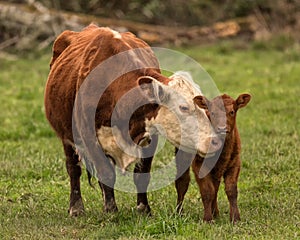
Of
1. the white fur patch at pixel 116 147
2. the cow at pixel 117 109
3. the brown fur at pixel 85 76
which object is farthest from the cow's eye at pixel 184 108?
the white fur patch at pixel 116 147

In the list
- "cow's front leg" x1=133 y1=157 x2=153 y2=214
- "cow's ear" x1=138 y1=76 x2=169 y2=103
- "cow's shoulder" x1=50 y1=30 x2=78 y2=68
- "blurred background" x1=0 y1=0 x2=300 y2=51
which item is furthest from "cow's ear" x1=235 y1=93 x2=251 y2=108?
"blurred background" x1=0 y1=0 x2=300 y2=51

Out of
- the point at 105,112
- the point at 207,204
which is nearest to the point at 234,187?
the point at 207,204

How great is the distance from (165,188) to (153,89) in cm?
212

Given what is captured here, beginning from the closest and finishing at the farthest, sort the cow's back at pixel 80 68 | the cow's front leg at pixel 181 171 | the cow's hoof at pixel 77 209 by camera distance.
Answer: the cow's front leg at pixel 181 171
the cow's back at pixel 80 68
the cow's hoof at pixel 77 209

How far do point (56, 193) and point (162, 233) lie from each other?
2.26 meters

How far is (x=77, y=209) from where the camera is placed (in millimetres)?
7621

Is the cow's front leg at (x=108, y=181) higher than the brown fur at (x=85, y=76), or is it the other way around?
the brown fur at (x=85, y=76)

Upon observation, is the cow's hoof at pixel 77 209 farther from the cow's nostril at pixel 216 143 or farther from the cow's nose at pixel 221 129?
the cow's nose at pixel 221 129

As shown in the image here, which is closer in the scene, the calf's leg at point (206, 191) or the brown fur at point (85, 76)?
the calf's leg at point (206, 191)

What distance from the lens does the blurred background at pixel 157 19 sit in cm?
1861

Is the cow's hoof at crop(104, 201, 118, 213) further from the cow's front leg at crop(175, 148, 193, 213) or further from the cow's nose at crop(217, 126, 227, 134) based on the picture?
the cow's nose at crop(217, 126, 227, 134)

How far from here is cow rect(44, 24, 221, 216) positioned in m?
6.60

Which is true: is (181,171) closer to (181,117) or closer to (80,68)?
(181,117)

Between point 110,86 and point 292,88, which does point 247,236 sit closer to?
point 110,86
